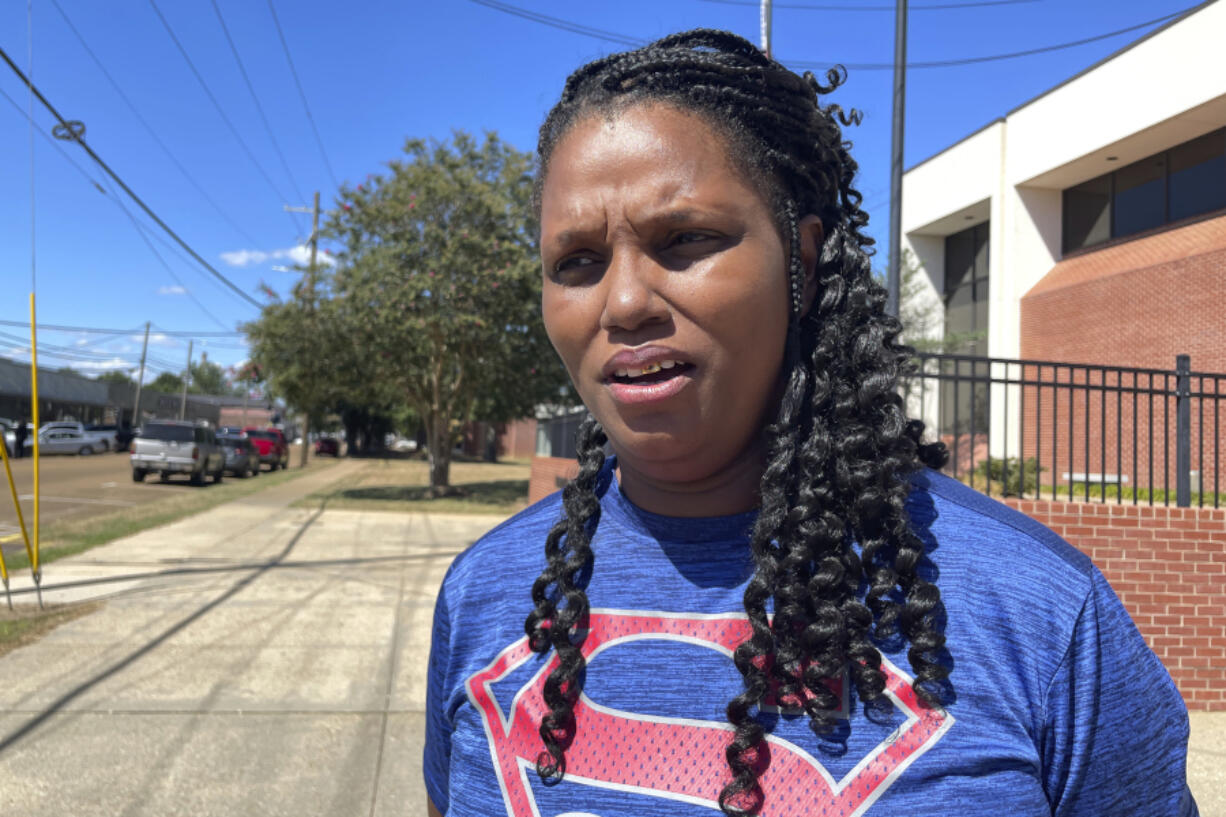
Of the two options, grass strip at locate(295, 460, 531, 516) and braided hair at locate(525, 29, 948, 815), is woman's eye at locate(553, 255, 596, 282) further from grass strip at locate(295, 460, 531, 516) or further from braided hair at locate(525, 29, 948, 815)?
grass strip at locate(295, 460, 531, 516)

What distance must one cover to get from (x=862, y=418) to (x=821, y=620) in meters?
0.29

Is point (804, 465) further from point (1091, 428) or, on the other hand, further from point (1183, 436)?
point (1091, 428)

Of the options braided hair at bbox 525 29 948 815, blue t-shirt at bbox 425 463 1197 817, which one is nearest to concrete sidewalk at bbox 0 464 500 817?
blue t-shirt at bbox 425 463 1197 817

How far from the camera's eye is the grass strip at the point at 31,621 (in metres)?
6.09

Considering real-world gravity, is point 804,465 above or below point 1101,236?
below

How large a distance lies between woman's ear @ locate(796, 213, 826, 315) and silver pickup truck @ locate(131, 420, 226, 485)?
24.9 m

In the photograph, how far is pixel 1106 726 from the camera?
1.08m

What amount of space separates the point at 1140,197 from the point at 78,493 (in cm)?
2244

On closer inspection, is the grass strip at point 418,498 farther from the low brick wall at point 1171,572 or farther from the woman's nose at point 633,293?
the woman's nose at point 633,293

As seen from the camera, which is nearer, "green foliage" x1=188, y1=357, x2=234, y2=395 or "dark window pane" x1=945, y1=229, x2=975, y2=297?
"dark window pane" x1=945, y1=229, x2=975, y2=297

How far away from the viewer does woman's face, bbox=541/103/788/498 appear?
3.85 ft

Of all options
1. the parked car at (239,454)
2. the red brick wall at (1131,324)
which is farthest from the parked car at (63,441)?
the red brick wall at (1131,324)

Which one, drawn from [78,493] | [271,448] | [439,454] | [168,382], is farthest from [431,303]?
[168,382]

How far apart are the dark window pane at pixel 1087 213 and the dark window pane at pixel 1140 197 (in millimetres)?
275
